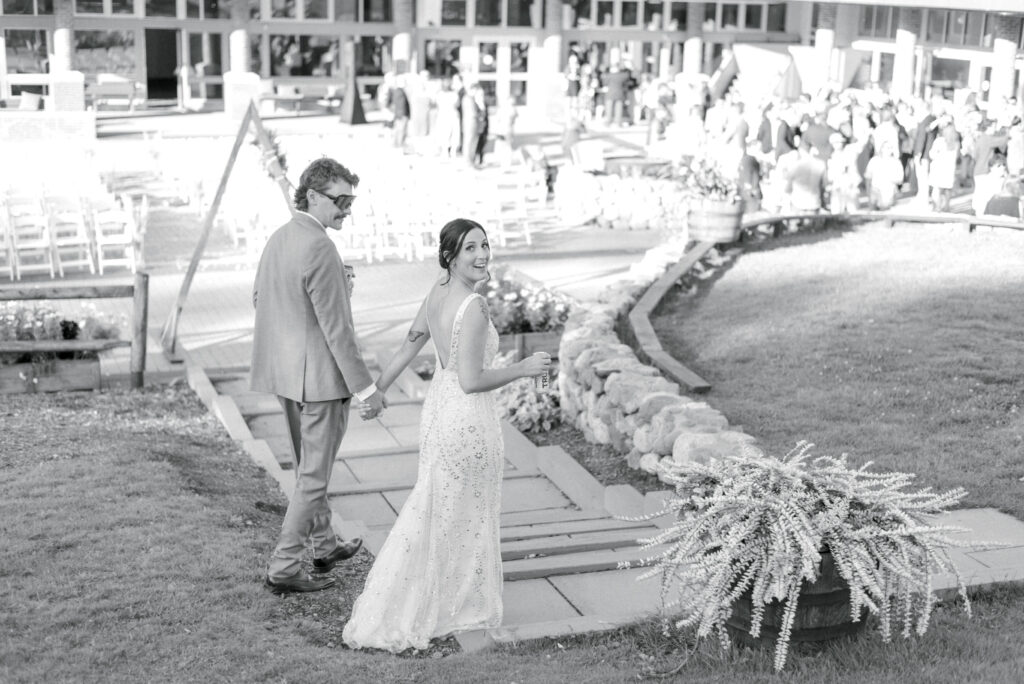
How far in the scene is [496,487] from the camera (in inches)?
211

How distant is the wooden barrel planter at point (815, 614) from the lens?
4695 mm

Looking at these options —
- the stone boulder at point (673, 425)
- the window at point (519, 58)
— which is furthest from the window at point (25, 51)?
the stone boulder at point (673, 425)

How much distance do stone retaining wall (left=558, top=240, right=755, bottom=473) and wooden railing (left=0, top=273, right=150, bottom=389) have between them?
11.2 ft

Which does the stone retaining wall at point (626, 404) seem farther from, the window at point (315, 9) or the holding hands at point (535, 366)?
the window at point (315, 9)

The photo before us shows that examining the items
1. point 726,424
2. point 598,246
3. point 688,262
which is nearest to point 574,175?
point 598,246

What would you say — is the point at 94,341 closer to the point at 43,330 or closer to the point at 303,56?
the point at 43,330

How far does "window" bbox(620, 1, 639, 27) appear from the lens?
41812 mm

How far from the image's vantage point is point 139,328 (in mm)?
10938

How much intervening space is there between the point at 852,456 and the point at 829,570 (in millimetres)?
3229

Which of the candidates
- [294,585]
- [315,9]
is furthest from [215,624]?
[315,9]

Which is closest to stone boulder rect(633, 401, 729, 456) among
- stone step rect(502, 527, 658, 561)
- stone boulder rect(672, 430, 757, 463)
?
stone boulder rect(672, 430, 757, 463)

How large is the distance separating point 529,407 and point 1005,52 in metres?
21.9

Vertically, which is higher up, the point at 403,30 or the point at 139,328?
the point at 403,30

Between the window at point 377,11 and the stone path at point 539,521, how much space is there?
97.7ft
